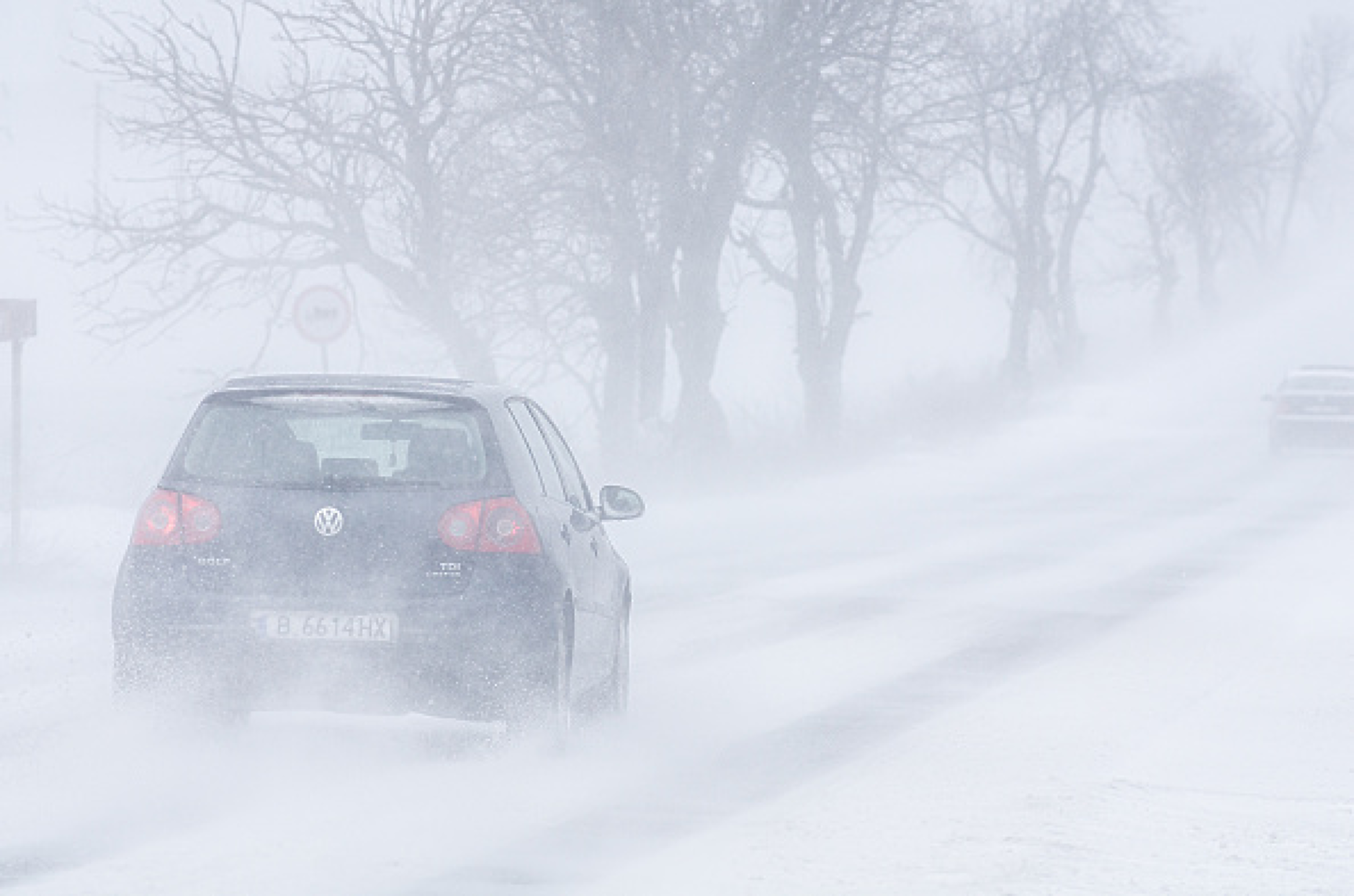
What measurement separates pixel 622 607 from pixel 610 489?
0.61 meters

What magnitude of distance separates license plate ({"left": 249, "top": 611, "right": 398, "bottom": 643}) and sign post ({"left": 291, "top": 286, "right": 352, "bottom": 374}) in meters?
17.0

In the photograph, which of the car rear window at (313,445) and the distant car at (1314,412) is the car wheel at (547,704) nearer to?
the car rear window at (313,445)

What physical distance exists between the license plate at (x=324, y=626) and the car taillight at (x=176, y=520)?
0.42 metres

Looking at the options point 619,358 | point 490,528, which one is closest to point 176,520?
point 490,528

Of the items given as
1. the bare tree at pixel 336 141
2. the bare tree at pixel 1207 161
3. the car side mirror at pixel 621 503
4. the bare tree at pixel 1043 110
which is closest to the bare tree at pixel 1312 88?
the bare tree at pixel 1207 161

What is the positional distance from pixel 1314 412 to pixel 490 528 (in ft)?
129

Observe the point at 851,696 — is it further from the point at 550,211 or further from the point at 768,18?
the point at 768,18

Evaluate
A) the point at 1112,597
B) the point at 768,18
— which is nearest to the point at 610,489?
the point at 1112,597

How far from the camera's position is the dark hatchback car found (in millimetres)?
9922

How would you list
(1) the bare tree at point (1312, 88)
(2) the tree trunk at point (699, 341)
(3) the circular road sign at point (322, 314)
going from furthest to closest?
(1) the bare tree at point (1312, 88), (2) the tree trunk at point (699, 341), (3) the circular road sign at point (322, 314)

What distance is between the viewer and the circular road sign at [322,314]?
26906 millimetres

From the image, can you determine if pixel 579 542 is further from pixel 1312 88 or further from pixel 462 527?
pixel 1312 88

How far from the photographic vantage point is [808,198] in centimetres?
4209

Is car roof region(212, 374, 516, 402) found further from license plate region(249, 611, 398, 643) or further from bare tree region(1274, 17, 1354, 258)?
bare tree region(1274, 17, 1354, 258)
